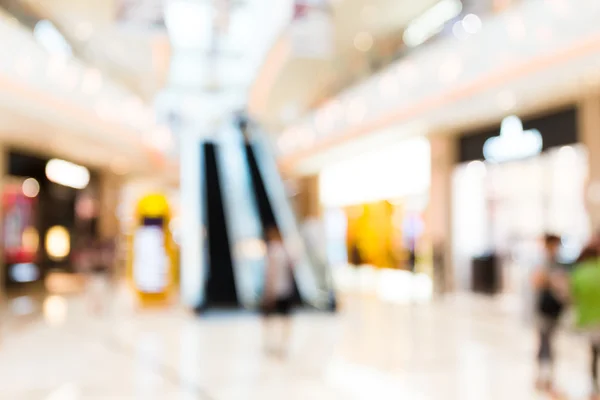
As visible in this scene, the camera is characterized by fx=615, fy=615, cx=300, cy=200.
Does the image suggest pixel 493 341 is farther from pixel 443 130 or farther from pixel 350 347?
pixel 443 130

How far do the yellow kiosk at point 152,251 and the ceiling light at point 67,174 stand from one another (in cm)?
549

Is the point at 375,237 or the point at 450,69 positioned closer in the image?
the point at 450,69

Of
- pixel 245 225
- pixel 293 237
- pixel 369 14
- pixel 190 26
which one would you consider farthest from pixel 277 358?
pixel 190 26

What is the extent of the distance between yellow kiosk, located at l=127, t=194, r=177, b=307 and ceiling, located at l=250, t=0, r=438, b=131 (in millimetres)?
4304

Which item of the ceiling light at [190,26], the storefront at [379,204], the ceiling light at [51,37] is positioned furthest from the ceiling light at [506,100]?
the ceiling light at [51,37]

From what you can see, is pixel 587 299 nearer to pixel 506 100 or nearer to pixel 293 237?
pixel 506 100

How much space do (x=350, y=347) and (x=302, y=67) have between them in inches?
352

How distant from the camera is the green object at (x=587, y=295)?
15.6 ft

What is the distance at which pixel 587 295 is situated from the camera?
4.82 m

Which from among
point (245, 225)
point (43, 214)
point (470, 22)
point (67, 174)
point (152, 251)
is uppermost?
point (470, 22)

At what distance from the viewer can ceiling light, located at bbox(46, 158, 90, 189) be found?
17250 mm

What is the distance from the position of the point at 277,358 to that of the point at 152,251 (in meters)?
6.04

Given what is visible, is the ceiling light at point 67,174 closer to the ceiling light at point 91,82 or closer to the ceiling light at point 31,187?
the ceiling light at point 31,187

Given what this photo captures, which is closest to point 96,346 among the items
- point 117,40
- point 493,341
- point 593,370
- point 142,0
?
point 142,0
